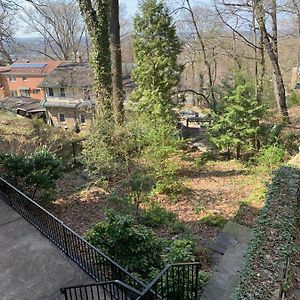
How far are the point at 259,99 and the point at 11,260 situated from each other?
10410mm

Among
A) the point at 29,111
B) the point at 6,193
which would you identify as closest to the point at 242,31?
the point at 6,193

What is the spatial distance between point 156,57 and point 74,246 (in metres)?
10.0

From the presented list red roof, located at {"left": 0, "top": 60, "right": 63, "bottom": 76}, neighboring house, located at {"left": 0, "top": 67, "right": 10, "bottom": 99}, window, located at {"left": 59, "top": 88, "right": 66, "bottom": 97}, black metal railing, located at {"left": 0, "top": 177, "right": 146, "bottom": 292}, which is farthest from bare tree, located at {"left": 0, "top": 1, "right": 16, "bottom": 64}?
neighboring house, located at {"left": 0, "top": 67, "right": 10, "bottom": 99}

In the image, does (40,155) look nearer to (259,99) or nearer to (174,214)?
(174,214)

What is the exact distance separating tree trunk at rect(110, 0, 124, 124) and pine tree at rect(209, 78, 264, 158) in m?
3.78

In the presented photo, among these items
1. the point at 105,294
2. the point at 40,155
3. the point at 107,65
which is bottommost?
the point at 105,294

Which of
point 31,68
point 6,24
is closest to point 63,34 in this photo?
point 31,68

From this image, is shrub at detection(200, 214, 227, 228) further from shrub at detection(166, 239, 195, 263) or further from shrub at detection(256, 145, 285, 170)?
shrub at detection(256, 145, 285, 170)

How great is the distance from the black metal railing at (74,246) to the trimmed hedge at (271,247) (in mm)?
1460

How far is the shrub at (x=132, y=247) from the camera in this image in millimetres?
5211

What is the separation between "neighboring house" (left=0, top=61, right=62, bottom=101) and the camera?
35.8m

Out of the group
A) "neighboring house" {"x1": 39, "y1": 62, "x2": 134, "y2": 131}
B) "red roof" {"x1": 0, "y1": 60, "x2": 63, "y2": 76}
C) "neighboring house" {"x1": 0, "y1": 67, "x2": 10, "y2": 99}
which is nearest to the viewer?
"neighboring house" {"x1": 39, "y1": 62, "x2": 134, "y2": 131}

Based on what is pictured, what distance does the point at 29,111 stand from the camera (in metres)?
26.2

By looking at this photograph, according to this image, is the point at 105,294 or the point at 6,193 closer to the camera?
the point at 105,294
